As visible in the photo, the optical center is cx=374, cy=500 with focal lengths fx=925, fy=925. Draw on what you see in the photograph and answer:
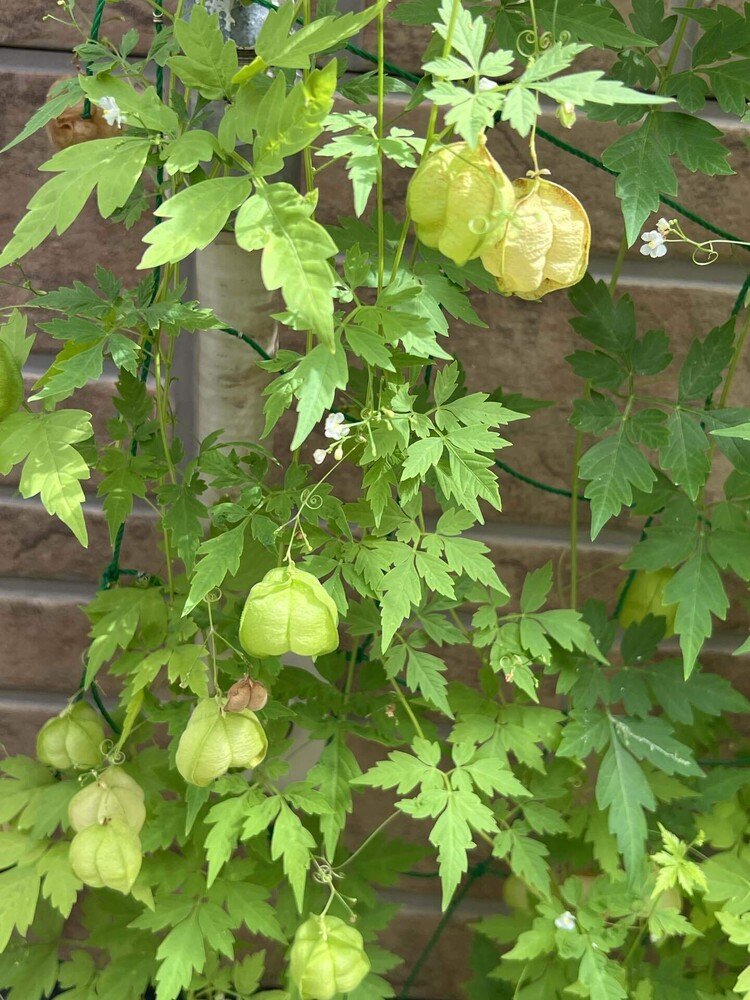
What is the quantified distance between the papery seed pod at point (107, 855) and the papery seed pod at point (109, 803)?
0.01 m

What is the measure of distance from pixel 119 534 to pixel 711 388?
22.2 inches

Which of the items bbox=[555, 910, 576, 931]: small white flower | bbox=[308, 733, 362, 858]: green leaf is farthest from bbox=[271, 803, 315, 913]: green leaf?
bbox=[555, 910, 576, 931]: small white flower

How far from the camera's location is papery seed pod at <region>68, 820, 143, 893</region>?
0.83m

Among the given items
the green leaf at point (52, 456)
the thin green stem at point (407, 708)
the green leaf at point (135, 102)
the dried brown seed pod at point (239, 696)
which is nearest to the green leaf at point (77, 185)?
the green leaf at point (135, 102)

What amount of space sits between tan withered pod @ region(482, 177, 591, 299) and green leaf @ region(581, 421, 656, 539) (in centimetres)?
22

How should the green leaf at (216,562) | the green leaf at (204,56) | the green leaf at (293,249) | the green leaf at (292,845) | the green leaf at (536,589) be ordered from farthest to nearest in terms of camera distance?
1. the green leaf at (536,589)
2. the green leaf at (292,845)
3. the green leaf at (216,562)
4. the green leaf at (204,56)
5. the green leaf at (293,249)

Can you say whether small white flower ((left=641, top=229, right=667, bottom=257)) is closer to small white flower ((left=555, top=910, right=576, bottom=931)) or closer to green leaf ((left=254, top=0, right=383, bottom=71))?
green leaf ((left=254, top=0, right=383, bottom=71))

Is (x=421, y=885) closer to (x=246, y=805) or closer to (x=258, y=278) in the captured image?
(x=246, y=805)

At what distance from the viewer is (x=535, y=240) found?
60 centimetres

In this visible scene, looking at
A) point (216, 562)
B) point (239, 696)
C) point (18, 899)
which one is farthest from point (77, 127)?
point (18, 899)

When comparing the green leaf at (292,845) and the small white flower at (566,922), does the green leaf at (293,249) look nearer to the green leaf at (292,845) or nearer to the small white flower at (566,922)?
the green leaf at (292,845)

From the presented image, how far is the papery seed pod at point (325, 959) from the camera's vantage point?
81 cm

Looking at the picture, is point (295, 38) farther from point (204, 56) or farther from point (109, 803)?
point (109, 803)

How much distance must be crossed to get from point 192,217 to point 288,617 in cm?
28
